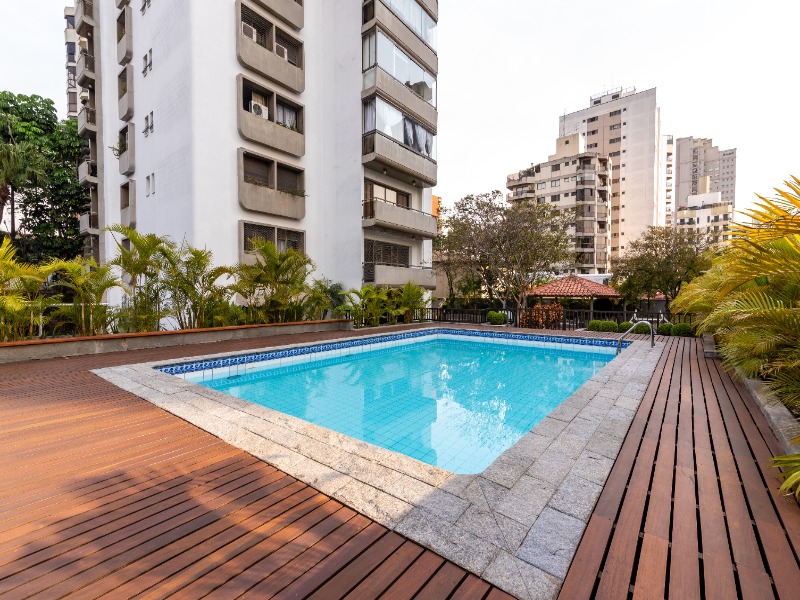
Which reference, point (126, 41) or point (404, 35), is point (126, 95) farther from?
point (404, 35)

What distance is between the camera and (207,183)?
12633 mm

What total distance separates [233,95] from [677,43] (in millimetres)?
13788

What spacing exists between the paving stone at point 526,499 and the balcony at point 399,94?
53.1 feet

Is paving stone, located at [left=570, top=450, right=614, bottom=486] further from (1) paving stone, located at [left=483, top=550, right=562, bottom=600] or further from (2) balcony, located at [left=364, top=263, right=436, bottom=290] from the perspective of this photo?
(2) balcony, located at [left=364, top=263, right=436, bottom=290]

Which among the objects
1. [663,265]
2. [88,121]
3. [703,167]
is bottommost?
[663,265]

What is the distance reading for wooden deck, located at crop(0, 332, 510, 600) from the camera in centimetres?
189

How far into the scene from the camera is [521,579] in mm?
1953

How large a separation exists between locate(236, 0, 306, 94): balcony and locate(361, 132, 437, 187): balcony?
3412 millimetres

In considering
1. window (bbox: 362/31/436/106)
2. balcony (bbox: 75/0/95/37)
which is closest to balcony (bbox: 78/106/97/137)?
balcony (bbox: 75/0/95/37)

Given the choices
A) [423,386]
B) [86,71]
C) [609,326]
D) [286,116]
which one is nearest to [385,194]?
[286,116]

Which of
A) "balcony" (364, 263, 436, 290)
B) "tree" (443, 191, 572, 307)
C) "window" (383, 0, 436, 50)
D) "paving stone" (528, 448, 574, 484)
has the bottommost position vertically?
"paving stone" (528, 448, 574, 484)

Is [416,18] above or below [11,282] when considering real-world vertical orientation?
above

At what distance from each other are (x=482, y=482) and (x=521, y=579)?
1000 mm

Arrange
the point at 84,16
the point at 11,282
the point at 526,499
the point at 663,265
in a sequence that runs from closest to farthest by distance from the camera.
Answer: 1. the point at 526,499
2. the point at 11,282
3. the point at 84,16
4. the point at 663,265
